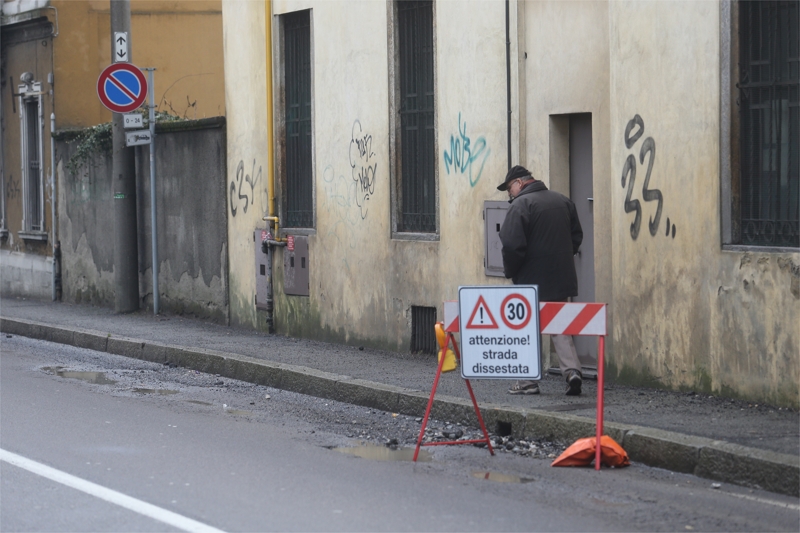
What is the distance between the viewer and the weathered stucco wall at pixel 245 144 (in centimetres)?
1406

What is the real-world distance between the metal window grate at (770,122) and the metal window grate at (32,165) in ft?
46.1

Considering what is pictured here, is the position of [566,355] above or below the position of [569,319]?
below

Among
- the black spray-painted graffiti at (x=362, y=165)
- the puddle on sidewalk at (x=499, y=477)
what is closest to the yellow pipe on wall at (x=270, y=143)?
the black spray-painted graffiti at (x=362, y=165)

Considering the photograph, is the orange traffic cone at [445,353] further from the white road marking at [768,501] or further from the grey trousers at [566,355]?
the white road marking at [768,501]

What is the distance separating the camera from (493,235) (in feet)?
35.6

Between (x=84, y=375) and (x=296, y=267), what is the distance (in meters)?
2.80

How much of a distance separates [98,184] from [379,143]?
6.74 m

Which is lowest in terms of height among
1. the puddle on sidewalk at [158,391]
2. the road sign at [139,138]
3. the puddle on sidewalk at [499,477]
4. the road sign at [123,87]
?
the puddle on sidewalk at [158,391]

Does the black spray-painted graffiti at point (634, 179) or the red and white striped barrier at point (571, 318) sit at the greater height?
the black spray-painted graffiti at point (634, 179)

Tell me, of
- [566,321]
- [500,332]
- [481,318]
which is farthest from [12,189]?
[566,321]

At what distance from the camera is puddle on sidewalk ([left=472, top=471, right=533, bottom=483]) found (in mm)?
6984

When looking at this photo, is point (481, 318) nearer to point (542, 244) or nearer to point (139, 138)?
point (542, 244)

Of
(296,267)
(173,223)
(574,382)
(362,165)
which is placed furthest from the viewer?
(173,223)

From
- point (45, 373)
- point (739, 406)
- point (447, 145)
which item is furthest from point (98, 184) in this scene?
point (739, 406)
